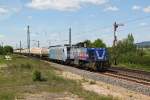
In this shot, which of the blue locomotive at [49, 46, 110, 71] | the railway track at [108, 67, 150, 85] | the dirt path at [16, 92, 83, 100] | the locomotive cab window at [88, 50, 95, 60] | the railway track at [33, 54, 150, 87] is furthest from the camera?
the locomotive cab window at [88, 50, 95, 60]

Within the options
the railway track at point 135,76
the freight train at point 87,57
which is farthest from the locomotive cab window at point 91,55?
the railway track at point 135,76

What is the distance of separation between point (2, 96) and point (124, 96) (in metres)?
5.99

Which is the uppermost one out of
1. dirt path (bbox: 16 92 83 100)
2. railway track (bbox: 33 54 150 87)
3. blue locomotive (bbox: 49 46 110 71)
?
blue locomotive (bbox: 49 46 110 71)

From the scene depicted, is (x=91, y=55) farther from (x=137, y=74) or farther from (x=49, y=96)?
(x=49, y=96)

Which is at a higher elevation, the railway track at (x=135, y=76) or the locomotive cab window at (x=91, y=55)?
the locomotive cab window at (x=91, y=55)

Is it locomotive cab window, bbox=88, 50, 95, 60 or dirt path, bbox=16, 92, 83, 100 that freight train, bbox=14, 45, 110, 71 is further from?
dirt path, bbox=16, 92, 83, 100

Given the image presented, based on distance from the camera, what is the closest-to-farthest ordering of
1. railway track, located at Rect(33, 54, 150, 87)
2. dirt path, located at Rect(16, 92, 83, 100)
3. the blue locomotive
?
1. dirt path, located at Rect(16, 92, 83, 100)
2. railway track, located at Rect(33, 54, 150, 87)
3. the blue locomotive

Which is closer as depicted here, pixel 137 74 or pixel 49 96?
pixel 49 96

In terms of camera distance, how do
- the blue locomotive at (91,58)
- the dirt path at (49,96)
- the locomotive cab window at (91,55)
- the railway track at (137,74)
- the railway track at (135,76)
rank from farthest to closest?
the locomotive cab window at (91,55) < the blue locomotive at (91,58) < the railway track at (137,74) < the railway track at (135,76) < the dirt path at (49,96)

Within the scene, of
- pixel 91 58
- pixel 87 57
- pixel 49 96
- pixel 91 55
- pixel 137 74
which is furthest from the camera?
pixel 87 57

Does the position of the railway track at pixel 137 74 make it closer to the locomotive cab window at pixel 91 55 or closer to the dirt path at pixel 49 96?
the locomotive cab window at pixel 91 55

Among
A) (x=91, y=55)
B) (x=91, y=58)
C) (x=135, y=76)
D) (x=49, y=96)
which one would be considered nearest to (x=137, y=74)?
(x=135, y=76)

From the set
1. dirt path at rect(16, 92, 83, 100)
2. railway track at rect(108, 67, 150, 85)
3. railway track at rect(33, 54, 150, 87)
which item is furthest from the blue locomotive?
dirt path at rect(16, 92, 83, 100)

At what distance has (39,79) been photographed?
1074 inches
